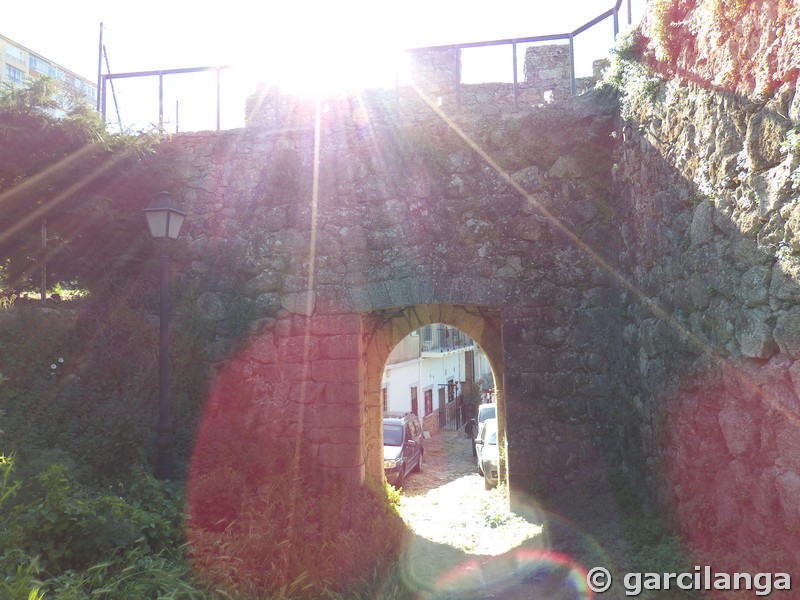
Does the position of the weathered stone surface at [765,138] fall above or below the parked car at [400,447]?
above

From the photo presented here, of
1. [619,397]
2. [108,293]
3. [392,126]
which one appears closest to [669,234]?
[619,397]

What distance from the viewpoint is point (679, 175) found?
13.0 feet

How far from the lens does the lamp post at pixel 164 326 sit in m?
4.81

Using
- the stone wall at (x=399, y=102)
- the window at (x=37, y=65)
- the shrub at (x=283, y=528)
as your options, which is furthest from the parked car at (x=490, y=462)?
the window at (x=37, y=65)

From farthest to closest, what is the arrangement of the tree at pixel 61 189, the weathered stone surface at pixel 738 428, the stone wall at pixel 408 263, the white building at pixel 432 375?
the white building at pixel 432 375
the tree at pixel 61 189
the stone wall at pixel 408 263
the weathered stone surface at pixel 738 428

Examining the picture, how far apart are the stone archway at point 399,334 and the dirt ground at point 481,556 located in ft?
2.99

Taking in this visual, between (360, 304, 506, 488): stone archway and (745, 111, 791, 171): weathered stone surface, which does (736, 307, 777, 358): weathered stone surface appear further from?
(360, 304, 506, 488): stone archway

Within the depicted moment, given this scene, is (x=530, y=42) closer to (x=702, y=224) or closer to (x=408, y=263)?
(x=408, y=263)

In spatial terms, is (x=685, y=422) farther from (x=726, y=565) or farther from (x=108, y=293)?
(x=108, y=293)

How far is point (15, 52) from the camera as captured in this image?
35219mm

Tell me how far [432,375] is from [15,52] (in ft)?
107

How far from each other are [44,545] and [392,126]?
427 centimetres

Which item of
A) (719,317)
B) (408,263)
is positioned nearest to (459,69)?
(408,263)

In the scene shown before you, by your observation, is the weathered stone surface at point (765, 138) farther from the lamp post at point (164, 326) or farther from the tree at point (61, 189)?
the tree at point (61, 189)
